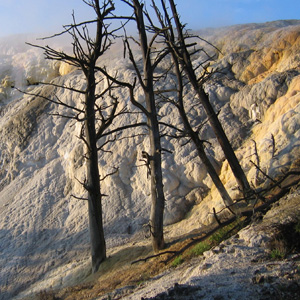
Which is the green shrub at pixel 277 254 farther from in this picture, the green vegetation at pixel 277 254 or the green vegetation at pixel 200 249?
the green vegetation at pixel 200 249

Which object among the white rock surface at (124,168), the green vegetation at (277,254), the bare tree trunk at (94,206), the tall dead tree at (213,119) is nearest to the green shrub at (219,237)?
the green vegetation at (277,254)

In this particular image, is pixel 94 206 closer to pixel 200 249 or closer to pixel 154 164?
pixel 154 164

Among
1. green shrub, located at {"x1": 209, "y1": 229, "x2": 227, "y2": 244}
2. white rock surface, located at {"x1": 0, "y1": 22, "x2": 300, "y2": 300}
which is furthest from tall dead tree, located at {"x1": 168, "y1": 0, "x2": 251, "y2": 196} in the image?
green shrub, located at {"x1": 209, "y1": 229, "x2": 227, "y2": 244}

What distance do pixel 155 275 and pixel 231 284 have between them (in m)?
2.57

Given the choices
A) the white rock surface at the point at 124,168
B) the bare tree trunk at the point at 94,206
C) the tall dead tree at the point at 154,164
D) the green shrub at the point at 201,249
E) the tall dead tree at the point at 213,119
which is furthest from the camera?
the white rock surface at the point at 124,168

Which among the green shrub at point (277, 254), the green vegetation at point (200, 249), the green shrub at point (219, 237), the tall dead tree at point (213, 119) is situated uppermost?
the tall dead tree at point (213, 119)

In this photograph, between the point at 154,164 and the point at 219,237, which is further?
the point at 154,164

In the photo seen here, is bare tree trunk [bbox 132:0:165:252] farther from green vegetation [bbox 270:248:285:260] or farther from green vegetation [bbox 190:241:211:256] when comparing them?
green vegetation [bbox 270:248:285:260]

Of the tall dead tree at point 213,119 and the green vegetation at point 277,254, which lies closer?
the green vegetation at point 277,254

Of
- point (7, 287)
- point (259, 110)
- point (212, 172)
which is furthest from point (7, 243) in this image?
point (259, 110)

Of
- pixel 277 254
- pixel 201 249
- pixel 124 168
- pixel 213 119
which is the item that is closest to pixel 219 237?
pixel 201 249

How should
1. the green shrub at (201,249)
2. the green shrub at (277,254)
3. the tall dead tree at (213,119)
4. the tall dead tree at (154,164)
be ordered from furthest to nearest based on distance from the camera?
the tall dead tree at (213,119) → the tall dead tree at (154,164) → the green shrub at (201,249) → the green shrub at (277,254)

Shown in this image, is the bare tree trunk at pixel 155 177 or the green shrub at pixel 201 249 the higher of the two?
the bare tree trunk at pixel 155 177

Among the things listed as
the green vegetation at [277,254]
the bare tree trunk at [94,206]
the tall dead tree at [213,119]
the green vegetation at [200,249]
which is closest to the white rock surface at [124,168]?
the tall dead tree at [213,119]
